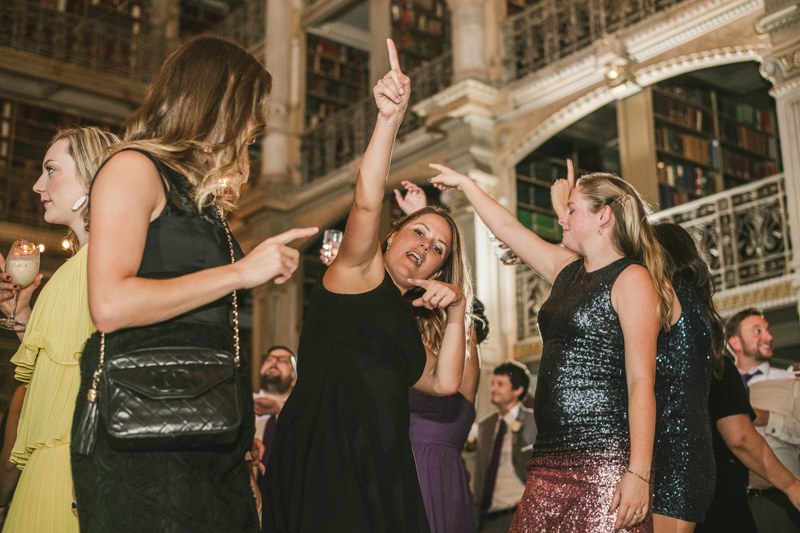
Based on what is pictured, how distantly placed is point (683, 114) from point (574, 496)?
7042 millimetres

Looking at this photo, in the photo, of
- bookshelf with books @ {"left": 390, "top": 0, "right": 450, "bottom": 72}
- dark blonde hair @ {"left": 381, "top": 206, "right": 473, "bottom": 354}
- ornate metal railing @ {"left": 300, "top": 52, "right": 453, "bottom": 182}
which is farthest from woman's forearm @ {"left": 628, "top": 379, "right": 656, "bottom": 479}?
bookshelf with books @ {"left": 390, "top": 0, "right": 450, "bottom": 72}

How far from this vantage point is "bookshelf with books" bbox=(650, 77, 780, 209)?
26.2 ft

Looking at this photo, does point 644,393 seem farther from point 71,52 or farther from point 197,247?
point 71,52

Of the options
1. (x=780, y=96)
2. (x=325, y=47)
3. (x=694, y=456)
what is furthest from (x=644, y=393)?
(x=325, y=47)

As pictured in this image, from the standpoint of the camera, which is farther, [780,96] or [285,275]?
[780,96]

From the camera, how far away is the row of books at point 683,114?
8.07 meters

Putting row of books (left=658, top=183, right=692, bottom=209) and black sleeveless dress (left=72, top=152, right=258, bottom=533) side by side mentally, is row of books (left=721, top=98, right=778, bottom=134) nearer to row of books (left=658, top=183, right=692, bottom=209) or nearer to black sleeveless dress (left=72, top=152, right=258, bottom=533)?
row of books (left=658, top=183, right=692, bottom=209)

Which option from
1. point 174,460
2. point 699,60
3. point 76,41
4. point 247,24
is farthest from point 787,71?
point 76,41

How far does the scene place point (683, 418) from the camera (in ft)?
7.25

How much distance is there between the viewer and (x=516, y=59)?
8180 mm

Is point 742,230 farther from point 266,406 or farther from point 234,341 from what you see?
point 234,341

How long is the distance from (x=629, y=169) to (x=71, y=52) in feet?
25.0

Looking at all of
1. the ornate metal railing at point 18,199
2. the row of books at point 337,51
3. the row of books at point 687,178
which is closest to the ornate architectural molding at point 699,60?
the row of books at point 687,178

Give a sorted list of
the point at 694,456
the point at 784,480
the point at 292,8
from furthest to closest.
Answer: the point at 292,8
the point at 784,480
the point at 694,456
